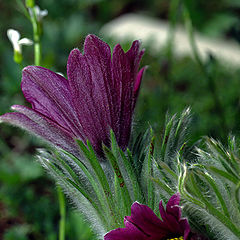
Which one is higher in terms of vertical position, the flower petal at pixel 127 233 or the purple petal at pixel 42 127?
the purple petal at pixel 42 127

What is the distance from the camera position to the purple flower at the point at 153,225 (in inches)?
22.9

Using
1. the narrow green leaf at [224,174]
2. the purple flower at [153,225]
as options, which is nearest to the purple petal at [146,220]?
the purple flower at [153,225]

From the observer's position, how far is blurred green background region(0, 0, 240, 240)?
1493 millimetres

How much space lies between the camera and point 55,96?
70 cm

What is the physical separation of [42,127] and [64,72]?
1733 millimetres

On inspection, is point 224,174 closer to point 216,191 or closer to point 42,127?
point 216,191

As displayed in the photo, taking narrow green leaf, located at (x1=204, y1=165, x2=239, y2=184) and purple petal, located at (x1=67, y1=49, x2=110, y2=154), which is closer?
narrow green leaf, located at (x1=204, y1=165, x2=239, y2=184)

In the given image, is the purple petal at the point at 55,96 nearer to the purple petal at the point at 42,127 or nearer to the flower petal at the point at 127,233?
the purple petal at the point at 42,127

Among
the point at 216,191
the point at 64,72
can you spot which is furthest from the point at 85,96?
the point at 64,72

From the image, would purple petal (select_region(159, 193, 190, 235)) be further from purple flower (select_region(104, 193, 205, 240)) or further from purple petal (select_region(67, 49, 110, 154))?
purple petal (select_region(67, 49, 110, 154))

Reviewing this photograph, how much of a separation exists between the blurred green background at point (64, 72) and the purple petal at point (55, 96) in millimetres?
117

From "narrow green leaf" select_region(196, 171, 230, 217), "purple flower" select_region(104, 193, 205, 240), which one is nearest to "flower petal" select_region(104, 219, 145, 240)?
"purple flower" select_region(104, 193, 205, 240)

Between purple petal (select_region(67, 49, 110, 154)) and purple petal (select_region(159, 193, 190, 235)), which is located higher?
purple petal (select_region(67, 49, 110, 154))

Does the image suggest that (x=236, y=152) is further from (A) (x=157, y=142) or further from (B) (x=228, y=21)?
(B) (x=228, y=21)
